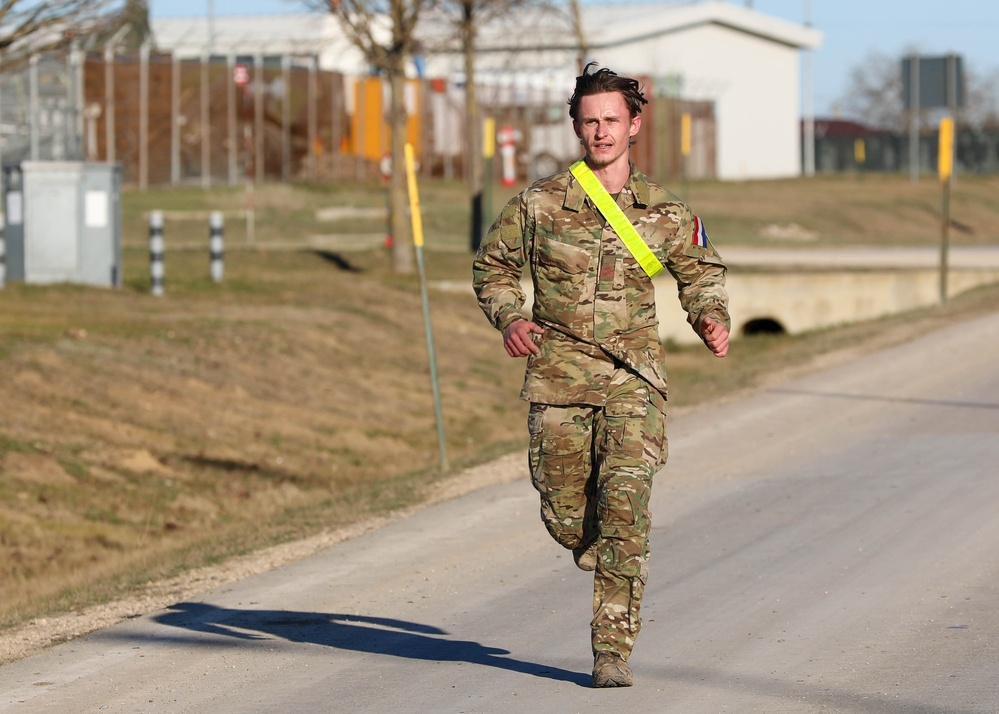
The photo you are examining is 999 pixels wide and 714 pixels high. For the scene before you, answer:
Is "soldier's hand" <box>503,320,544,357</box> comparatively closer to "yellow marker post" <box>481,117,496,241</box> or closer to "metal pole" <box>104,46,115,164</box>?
"yellow marker post" <box>481,117,496,241</box>

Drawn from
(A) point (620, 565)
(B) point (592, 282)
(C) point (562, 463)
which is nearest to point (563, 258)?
(B) point (592, 282)

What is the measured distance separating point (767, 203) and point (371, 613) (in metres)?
41.3

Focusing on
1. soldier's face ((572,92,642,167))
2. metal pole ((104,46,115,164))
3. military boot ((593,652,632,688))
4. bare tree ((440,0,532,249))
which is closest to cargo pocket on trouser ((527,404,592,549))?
military boot ((593,652,632,688))

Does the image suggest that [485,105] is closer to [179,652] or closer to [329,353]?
[329,353]

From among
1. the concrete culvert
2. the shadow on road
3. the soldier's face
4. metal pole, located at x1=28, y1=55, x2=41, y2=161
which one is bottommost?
the concrete culvert

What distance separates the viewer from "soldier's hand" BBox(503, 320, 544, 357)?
5.22 metres

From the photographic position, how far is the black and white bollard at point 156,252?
2028 cm

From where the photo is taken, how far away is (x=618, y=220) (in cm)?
529

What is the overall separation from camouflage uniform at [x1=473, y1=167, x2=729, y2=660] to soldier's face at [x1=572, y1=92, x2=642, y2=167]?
5.0 inches

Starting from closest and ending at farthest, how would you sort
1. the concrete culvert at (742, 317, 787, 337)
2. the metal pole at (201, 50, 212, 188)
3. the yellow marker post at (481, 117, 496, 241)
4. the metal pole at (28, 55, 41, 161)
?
the yellow marker post at (481, 117, 496, 241) → the concrete culvert at (742, 317, 787, 337) → the metal pole at (28, 55, 41, 161) → the metal pole at (201, 50, 212, 188)

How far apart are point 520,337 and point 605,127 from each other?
0.76 metres

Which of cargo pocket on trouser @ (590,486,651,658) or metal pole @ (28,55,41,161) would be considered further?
metal pole @ (28,55,41,161)

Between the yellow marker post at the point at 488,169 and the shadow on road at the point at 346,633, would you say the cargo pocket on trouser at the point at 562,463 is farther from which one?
the yellow marker post at the point at 488,169

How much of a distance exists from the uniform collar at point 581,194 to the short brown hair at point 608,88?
0.74 feet
